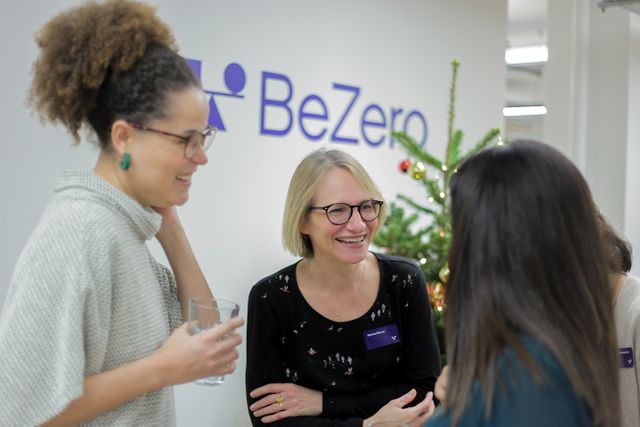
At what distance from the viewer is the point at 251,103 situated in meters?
3.66

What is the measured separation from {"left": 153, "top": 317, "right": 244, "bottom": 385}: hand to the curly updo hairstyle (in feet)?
1.48

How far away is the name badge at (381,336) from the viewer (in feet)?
9.02

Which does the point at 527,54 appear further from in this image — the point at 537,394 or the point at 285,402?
the point at 537,394

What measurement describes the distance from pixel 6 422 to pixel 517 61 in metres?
10.3

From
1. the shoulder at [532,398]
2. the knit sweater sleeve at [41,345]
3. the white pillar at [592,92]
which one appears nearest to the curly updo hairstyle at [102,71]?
the knit sweater sleeve at [41,345]

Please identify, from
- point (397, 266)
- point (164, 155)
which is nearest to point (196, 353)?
point (164, 155)

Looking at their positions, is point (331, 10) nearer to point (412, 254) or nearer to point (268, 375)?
point (412, 254)

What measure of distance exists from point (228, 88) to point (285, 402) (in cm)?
149

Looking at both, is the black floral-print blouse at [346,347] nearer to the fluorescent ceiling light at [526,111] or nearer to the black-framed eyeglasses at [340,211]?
the black-framed eyeglasses at [340,211]

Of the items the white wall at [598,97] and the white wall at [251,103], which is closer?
the white wall at [251,103]

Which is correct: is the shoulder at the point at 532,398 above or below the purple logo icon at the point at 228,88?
below

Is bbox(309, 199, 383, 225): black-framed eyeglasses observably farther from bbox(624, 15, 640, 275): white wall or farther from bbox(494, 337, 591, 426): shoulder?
bbox(624, 15, 640, 275): white wall

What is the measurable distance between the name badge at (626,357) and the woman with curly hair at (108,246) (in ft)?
3.93

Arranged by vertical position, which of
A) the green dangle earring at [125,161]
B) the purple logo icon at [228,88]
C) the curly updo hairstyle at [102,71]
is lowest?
the green dangle earring at [125,161]
